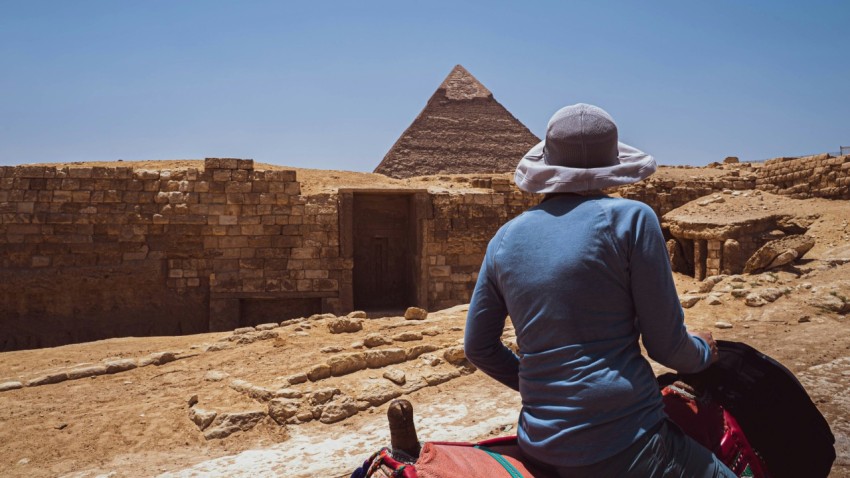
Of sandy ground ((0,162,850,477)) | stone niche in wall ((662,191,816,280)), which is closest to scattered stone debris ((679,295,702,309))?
sandy ground ((0,162,850,477))

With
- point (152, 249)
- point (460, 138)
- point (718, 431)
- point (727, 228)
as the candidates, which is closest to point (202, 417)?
point (718, 431)

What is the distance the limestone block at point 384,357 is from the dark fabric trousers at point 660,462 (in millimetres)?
4616

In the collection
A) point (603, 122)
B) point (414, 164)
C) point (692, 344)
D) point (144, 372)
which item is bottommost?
point (144, 372)

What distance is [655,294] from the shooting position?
1.65m

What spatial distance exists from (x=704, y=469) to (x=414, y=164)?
38.6m

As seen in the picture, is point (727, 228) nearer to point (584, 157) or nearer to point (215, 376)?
point (215, 376)

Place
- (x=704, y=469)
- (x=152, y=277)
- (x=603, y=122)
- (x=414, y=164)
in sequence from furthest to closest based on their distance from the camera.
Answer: (x=414, y=164), (x=152, y=277), (x=603, y=122), (x=704, y=469)

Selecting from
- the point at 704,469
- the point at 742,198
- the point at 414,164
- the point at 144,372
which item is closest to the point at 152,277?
the point at 144,372

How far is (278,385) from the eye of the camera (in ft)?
18.9

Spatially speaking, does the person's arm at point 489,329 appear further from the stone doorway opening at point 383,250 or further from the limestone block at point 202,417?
the stone doorway opening at point 383,250

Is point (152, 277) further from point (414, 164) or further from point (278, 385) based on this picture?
point (414, 164)

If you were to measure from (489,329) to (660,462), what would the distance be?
622mm

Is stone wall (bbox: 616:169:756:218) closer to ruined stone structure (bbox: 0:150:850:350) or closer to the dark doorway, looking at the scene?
ruined stone structure (bbox: 0:150:850:350)

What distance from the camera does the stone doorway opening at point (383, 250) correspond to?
1498 cm
